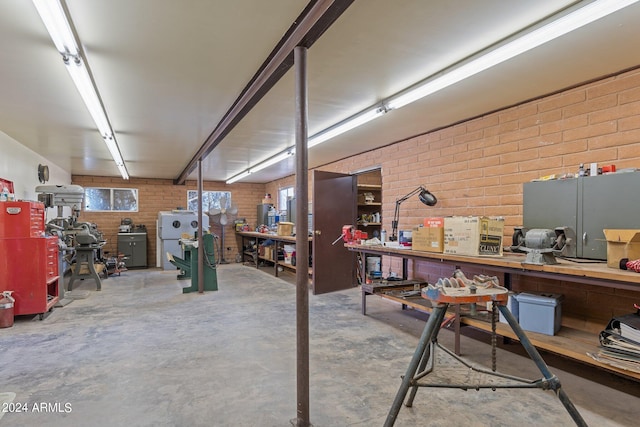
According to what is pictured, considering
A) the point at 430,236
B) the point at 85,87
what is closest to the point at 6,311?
the point at 85,87

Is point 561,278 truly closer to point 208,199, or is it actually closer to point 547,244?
point 547,244

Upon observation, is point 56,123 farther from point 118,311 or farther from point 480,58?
point 480,58

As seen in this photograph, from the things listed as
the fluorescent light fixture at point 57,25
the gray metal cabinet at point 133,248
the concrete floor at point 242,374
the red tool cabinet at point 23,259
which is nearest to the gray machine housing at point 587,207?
the concrete floor at point 242,374

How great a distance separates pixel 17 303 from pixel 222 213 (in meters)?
6.02

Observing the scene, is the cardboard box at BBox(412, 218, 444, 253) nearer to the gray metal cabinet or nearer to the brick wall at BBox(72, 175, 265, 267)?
the gray metal cabinet

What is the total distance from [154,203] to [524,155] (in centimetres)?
925

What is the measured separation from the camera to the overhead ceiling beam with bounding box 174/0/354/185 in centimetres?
191

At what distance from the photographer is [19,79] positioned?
Answer: 306 centimetres

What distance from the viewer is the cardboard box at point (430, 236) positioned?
341cm

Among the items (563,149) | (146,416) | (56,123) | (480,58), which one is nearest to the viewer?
(146,416)

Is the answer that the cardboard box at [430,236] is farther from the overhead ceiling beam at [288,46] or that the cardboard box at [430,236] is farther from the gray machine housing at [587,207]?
the overhead ceiling beam at [288,46]

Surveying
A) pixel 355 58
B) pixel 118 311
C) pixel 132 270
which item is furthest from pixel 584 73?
pixel 132 270

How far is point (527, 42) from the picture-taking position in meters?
2.33

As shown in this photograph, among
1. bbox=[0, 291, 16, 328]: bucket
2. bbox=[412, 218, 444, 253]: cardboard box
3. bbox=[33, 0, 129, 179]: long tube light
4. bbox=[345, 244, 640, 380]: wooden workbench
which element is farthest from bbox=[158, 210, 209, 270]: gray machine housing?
bbox=[345, 244, 640, 380]: wooden workbench
